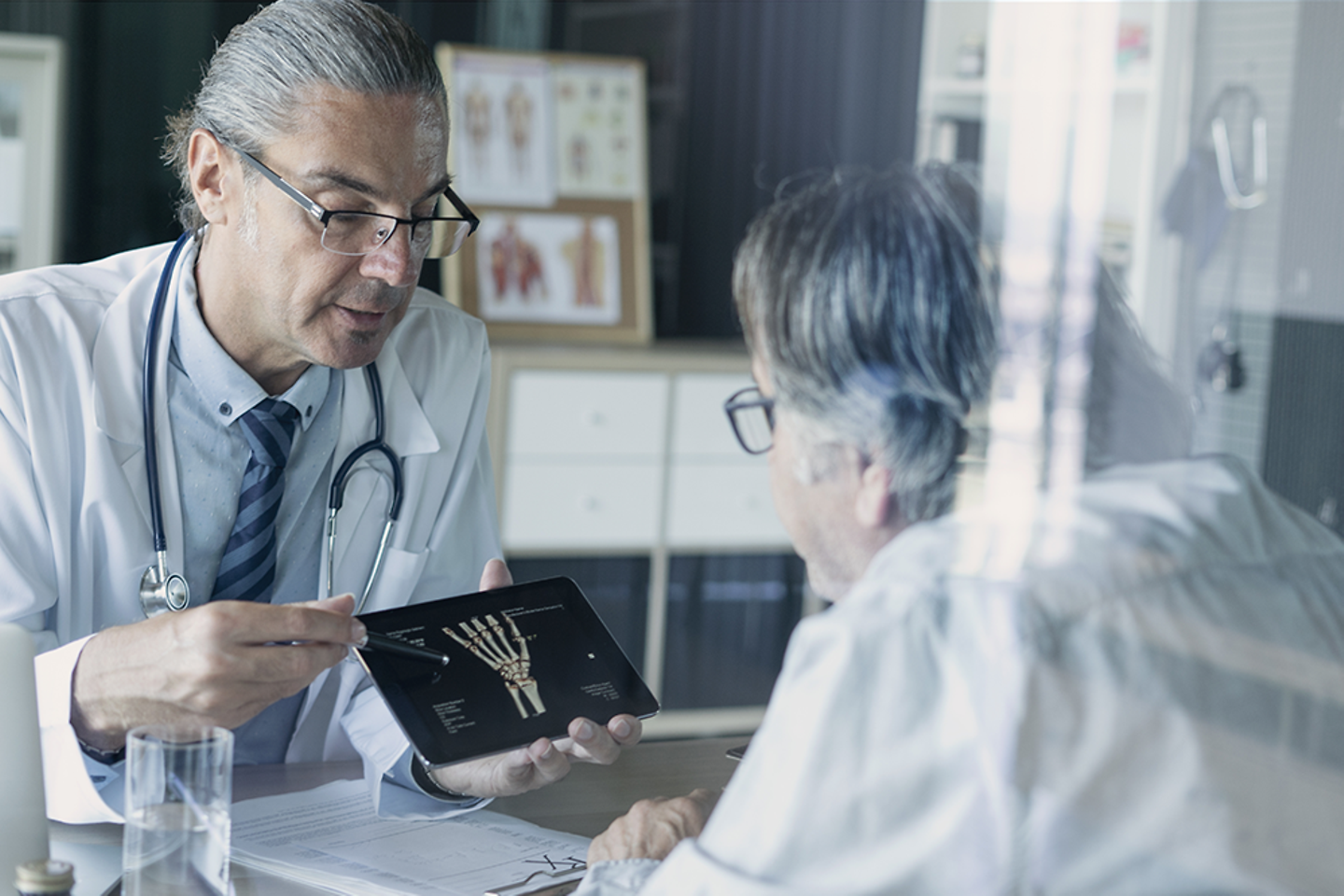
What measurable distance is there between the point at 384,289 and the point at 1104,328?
0.71m

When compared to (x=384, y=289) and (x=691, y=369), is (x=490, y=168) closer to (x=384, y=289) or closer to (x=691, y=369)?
(x=691, y=369)

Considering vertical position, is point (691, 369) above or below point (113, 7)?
below

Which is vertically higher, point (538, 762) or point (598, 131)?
point (598, 131)

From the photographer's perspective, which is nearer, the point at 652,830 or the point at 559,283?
the point at 652,830

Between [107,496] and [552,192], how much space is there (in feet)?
6.61

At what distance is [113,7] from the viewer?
287cm

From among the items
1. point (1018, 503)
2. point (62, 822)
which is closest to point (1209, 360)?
point (1018, 503)

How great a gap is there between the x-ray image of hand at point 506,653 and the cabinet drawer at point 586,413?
1.83 metres

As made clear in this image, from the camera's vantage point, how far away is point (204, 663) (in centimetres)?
103

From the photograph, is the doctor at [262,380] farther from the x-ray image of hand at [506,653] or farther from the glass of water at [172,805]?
the glass of water at [172,805]

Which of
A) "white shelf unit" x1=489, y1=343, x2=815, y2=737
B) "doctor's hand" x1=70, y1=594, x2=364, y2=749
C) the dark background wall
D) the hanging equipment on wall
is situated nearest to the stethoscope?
"doctor's hand" x1=70, y1=594, x2=364, y2=749

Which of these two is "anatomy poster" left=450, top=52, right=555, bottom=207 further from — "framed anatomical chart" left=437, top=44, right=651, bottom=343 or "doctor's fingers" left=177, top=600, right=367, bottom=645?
"doctor's fingers" left=177, top=600, right=367, bottom=645

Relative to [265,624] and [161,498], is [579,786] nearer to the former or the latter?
[265,624]

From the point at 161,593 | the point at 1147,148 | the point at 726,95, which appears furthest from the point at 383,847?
the point at 726,95
